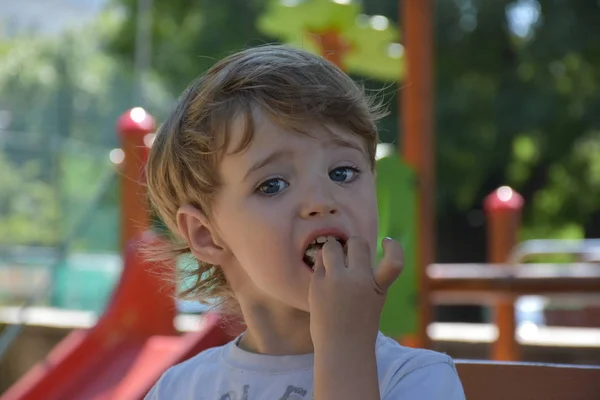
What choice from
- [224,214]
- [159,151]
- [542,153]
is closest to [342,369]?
[224,214]

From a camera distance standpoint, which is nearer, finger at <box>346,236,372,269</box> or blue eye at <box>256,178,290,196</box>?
finger at <box>346,236,372,269</box>

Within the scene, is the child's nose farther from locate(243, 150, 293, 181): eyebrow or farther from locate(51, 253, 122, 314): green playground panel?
locate(51, 253, 122, 314): green playground panel

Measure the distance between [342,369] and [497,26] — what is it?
11.3m

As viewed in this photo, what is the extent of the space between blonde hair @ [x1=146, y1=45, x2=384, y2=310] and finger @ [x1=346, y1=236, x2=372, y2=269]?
20 centimetres

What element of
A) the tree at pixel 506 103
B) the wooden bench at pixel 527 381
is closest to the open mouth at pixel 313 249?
the wooden bench at pixel 527 381

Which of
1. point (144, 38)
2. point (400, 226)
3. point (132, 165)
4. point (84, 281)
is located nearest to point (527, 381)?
point (400, 226)

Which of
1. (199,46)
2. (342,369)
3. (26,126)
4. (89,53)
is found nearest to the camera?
(342,369)

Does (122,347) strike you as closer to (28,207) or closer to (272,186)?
(272,186)

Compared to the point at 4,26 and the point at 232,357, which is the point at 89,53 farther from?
the point at 232,357

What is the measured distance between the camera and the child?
1017 mm

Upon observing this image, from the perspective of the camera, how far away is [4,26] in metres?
20.1

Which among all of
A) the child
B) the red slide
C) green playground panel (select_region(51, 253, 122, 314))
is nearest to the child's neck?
the child

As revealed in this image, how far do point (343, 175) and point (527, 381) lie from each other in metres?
0.45

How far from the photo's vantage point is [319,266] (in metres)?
1.06
